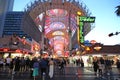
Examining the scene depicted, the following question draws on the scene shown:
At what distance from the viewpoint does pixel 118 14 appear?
80.0 feet

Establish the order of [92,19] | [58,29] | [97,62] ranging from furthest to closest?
[58,29]
[92,19]
[97,62]

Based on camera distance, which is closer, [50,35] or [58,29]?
[58,29]

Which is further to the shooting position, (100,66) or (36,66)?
(100,66)

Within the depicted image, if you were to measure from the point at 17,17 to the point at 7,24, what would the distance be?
10.3 m

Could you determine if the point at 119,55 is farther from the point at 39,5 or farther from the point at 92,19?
the point at 39,5

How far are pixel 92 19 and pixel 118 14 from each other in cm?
3966

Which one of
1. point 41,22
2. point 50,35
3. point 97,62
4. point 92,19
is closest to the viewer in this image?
point 97,62

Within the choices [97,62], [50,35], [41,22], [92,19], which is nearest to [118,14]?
[97,62]

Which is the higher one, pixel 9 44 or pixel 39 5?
pixel 39 5

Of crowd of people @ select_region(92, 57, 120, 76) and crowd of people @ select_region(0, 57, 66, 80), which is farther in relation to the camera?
crowd of people @ select_region(92, 57, 120, 76)

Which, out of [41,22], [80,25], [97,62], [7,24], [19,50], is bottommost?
[97,62]

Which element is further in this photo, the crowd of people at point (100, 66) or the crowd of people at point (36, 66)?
the crowd of people at point (100, 66)

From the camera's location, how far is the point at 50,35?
543ft

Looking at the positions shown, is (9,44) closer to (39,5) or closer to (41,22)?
(39,5)
